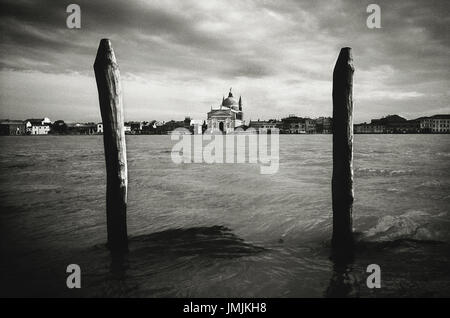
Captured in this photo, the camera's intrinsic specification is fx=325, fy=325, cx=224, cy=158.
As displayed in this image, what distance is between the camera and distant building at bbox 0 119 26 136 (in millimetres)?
121812

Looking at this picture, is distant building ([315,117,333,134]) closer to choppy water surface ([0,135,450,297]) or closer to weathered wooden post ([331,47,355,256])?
choppy water surface ([0,135,450,297])

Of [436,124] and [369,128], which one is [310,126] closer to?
[369,128]

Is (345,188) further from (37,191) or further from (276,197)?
(37,191)

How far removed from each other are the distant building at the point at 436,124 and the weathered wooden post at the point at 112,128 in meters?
164

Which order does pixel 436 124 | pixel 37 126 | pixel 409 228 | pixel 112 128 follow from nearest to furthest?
1. pixel 112 128
2. pixel 409 228
3. pixel 37 126
4. pixel 436 124

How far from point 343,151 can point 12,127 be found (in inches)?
5708

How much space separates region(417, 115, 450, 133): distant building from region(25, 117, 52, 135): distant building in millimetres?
161754

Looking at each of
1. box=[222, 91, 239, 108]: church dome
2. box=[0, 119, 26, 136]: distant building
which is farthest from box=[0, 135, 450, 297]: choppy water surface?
box=[0, 119, 26, 136]: distant building

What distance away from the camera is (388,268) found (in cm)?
515

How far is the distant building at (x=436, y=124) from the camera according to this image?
139 m

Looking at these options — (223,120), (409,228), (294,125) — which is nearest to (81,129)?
(223,120)

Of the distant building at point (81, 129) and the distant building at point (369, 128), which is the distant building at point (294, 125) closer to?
the distant building at point (369, 128)

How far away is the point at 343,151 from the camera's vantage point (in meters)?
5.30

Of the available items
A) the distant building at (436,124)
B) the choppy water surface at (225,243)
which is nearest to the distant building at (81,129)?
the choppy water surface at (225,243)
